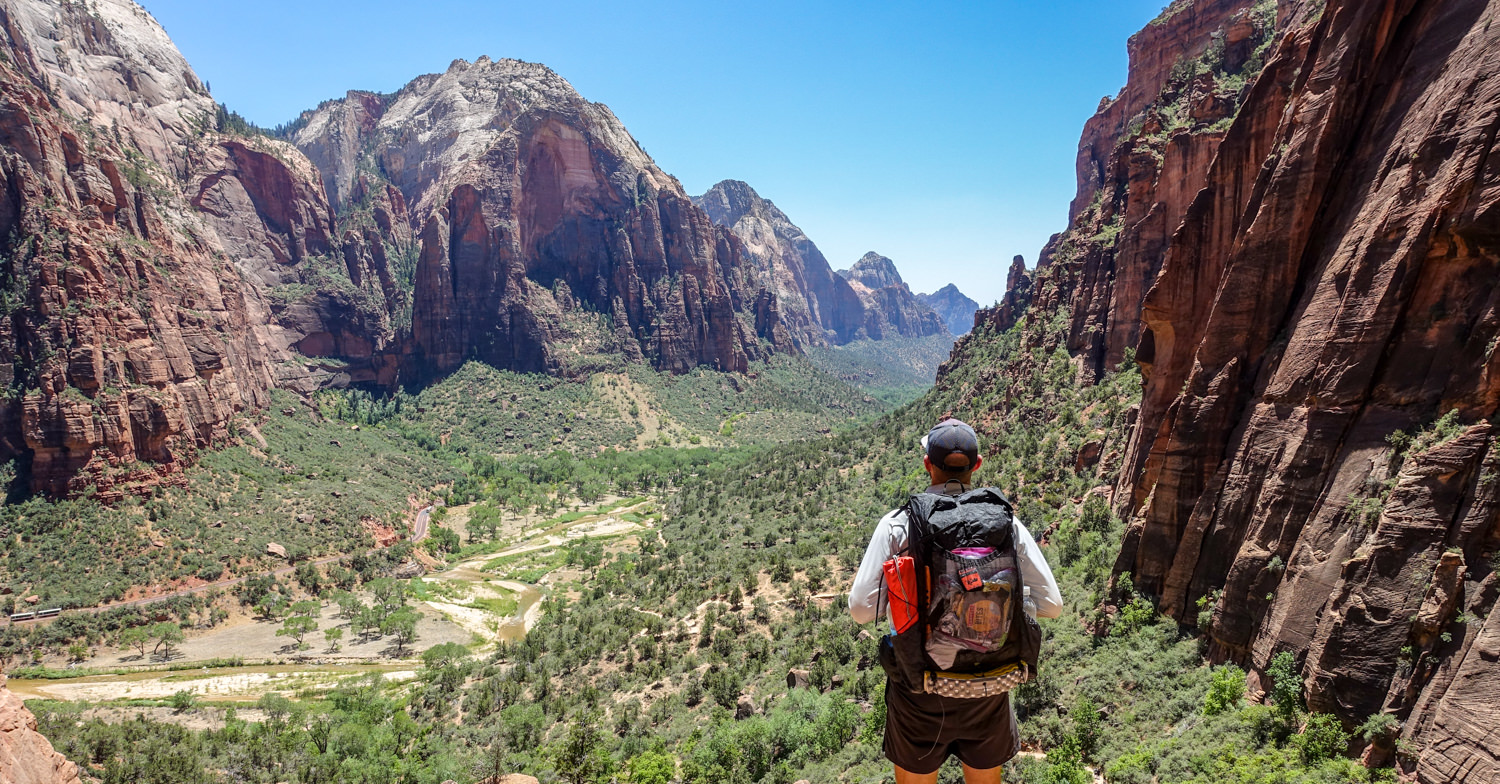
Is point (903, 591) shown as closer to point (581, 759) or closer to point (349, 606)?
point (581, 759)

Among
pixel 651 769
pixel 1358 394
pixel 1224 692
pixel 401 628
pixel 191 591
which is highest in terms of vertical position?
pixel 1358 394

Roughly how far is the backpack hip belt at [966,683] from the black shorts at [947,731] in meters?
0.36

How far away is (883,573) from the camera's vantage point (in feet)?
13.2

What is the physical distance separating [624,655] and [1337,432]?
107 feet

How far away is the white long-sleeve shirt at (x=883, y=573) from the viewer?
3951 mm

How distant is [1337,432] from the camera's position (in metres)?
12.8

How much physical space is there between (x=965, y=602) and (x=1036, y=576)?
73cm

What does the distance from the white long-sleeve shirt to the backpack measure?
4.3 inches

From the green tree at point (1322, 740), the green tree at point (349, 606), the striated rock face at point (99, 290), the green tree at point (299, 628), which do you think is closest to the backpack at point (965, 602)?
the green tree at point (1322, 740)

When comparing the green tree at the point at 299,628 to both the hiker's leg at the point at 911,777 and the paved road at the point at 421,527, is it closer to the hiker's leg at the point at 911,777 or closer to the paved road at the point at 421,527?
the paved road at the point at 421,527

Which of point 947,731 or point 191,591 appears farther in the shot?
point 191,591

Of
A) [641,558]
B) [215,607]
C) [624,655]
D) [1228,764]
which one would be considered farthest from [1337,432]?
[215,607]

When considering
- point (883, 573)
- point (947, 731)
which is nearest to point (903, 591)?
point (883, 573)

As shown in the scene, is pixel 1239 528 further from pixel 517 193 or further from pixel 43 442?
pixel 517 193
